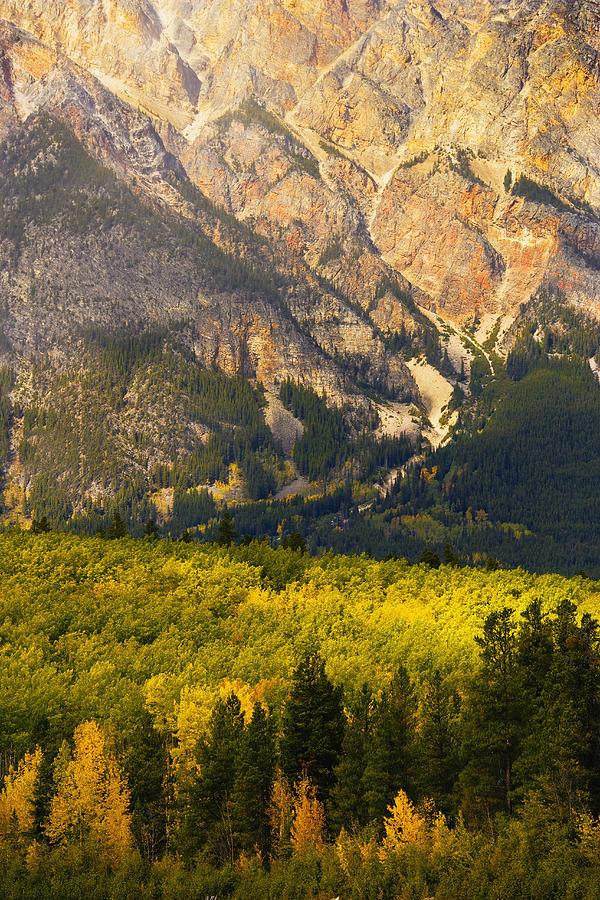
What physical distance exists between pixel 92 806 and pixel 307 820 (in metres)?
20.2

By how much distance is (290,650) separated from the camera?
410ft

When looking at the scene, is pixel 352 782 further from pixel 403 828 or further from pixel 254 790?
pixel 254 790

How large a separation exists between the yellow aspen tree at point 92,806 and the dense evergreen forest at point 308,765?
19 centimetres

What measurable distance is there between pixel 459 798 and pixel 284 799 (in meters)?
15.7

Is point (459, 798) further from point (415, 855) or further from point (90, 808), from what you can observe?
point (90, 808)

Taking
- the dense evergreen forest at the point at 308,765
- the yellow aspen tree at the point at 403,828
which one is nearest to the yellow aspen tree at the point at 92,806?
the dense evergreen forest at the point at 308,765

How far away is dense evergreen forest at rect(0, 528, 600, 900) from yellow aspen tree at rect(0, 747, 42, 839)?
19 centimetres

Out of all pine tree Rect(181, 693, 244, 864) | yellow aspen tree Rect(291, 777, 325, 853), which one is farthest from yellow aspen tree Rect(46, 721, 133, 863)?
yellow aspen tree Rect(291, 777, 325, 853)

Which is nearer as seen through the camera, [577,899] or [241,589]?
[577,899]

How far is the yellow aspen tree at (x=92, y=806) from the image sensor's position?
8844 centimetres

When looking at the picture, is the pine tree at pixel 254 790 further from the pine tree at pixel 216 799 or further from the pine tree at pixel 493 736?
the pine tree at pixel 493 736

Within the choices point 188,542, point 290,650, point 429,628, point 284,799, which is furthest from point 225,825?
point 188,542

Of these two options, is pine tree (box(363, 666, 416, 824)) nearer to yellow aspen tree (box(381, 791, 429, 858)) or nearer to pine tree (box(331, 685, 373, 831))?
pine tree (box(331, 685, 373, 831))

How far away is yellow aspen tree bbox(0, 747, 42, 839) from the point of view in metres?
91.2
